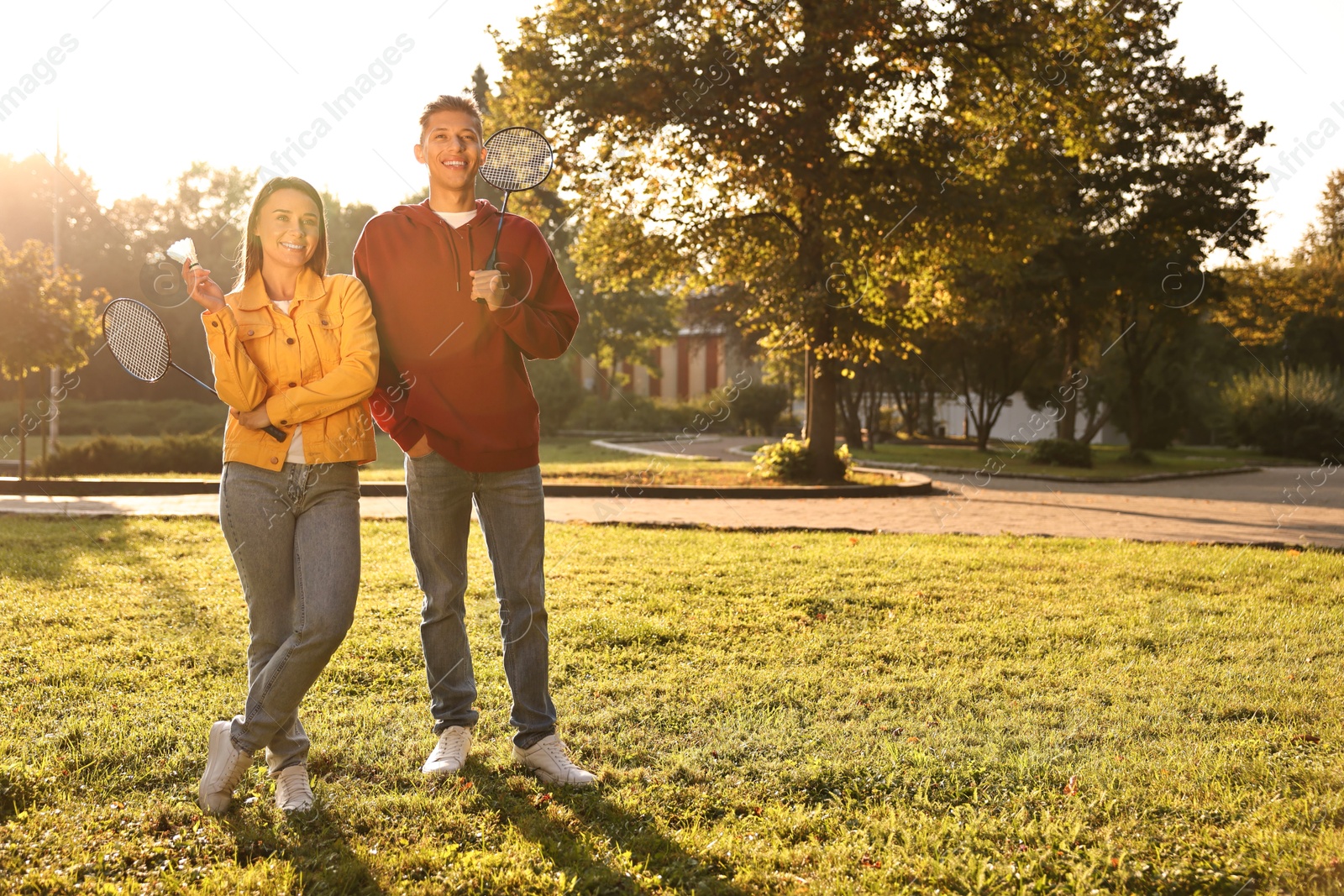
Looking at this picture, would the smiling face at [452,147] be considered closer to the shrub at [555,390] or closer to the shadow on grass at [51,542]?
the shadow on grass at [51,542]

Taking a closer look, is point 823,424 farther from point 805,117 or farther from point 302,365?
point 302,365

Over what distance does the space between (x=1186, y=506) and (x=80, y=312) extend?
18.5m

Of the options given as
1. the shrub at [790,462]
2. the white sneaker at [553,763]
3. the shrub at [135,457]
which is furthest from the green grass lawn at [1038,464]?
the white sneaker at [553,763]

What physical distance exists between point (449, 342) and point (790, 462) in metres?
14.9

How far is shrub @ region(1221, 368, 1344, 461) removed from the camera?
33219 mm

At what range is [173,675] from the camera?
199 inches

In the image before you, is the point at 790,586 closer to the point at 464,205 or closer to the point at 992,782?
the point at 992,782

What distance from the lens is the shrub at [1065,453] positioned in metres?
25.8

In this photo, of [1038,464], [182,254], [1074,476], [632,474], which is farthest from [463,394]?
[1038,464]

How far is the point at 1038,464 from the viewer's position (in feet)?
85.1

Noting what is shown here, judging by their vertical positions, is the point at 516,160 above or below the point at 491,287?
above

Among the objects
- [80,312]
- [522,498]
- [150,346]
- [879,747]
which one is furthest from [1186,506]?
[80,312]

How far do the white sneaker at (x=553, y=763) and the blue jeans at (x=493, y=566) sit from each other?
37 millimetres

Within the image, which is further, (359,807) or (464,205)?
(464,205)
